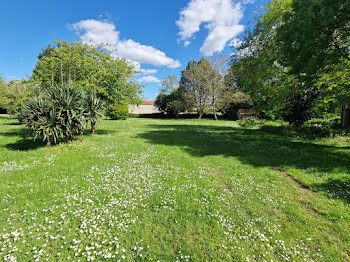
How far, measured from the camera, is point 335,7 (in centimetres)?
670

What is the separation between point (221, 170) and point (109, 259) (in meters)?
5.19

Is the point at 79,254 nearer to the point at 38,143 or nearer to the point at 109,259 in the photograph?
the point at 109,259

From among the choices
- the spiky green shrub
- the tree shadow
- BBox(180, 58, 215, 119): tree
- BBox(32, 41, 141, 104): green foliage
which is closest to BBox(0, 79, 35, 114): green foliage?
BBox(32, 41, 141, 104): green foliage

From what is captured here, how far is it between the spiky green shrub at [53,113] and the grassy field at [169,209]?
52.1 inches

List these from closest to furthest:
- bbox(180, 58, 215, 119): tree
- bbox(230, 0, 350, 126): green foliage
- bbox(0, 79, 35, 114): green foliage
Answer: bbox(230, 0, 350, 126): green foliage < bbox(0, 79, 35, 114): green foliage < bbox(180, 58, 215, 119): tree

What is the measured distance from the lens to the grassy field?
9.70ft

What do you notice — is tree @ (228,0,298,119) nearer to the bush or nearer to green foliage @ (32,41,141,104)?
green foliage @ (32,41,141,104)

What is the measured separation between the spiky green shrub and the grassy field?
4.34 ft

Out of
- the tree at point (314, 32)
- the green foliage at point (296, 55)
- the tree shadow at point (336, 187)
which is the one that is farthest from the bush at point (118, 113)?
the tree shadow at point (336, 187)

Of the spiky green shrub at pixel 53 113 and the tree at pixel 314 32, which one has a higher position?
the tree at pixel 314 32

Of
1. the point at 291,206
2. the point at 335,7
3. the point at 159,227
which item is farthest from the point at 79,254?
the point at 335,7

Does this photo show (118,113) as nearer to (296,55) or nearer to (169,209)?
(296,55)

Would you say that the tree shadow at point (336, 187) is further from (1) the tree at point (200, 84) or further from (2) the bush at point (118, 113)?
(1) the tree at point (200, 84)

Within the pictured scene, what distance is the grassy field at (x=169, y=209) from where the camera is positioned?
296 cm
